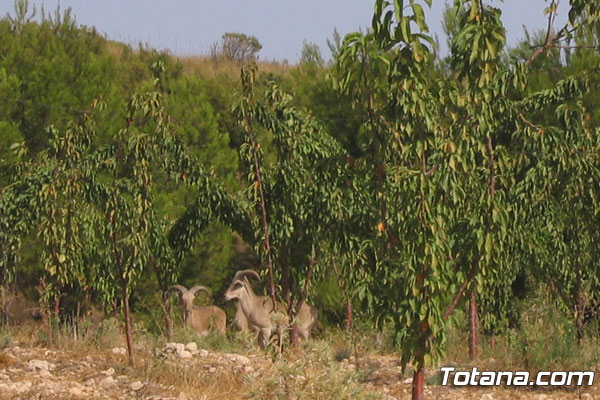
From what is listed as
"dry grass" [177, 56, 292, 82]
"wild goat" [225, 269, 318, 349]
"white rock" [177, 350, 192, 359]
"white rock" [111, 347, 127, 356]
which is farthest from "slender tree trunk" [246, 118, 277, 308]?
"dry grass" [177, 56, 292, 82]

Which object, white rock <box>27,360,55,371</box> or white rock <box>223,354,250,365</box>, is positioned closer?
white rock <box>27,360,55,371</box>

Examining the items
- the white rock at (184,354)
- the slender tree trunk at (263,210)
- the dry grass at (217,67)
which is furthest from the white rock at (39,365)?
the dry grass at (217,67)

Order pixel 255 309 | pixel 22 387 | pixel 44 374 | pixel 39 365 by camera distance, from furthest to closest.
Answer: pixel 255 309 → pixel 39 365 → pixel 44 374 → pixel 22 387

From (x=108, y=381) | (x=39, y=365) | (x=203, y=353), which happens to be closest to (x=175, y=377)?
(x=108, y=381)

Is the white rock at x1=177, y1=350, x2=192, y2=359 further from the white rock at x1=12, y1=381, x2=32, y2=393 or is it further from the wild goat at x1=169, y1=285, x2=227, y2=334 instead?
the wild goat at x1=169, y1=285, x2=227, y2=334

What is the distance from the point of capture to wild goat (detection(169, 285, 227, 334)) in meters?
15.4

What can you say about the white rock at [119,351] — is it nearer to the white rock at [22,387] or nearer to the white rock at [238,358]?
the white rock at [238,358]

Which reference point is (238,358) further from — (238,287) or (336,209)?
(238,287)

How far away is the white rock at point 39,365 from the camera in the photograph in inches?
399

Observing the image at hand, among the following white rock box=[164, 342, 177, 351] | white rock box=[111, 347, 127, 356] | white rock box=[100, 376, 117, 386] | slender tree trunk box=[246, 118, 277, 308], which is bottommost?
white rock box=[100, 376, 117, 386]

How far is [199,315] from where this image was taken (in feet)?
52.0

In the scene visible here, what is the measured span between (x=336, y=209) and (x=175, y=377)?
2.28 metres

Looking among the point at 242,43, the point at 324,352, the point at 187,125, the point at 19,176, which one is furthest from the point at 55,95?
the point at 242,43

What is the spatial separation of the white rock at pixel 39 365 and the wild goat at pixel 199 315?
4727 millimetres
